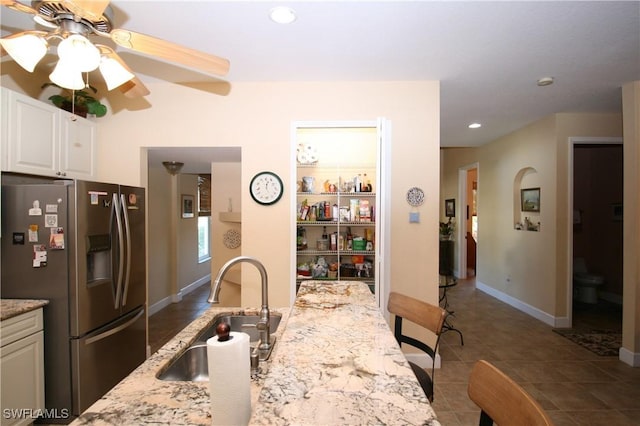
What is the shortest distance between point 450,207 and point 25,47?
21.5ft

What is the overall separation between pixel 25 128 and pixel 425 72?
312cm

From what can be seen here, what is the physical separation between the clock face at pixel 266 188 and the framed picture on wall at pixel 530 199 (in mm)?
3507

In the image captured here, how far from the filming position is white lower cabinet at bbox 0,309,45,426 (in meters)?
1.67

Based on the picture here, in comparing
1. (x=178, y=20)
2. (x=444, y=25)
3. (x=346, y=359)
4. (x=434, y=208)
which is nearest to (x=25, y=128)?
(x=178, y=20)

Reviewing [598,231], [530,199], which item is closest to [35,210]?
[530,199]

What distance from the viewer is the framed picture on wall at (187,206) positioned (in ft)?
16.5

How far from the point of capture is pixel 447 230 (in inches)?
239

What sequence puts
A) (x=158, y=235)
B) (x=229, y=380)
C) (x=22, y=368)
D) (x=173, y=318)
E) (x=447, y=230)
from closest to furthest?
(x=229, y=380) < (x=22, y=368) < (x=173, y=318) < (x=158, y=235) < (x=447, y=230)

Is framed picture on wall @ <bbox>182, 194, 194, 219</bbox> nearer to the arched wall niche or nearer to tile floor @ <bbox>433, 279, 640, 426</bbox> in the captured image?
tile floor @ <bbox>433, 279, 640, 426</bbox>

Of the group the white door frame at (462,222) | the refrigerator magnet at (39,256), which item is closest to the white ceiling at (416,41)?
the refrigerator magnet at (39,256)

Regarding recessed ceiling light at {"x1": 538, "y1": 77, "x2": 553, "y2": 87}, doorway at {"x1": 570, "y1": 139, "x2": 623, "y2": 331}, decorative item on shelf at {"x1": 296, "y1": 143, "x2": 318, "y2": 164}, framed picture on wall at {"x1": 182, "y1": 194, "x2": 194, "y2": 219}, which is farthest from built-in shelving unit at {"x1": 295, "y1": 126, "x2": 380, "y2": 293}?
doorway at {"x1": 570, "y1": 139, "x2": 623, "y2": 331}

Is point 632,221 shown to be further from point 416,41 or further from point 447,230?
point 447,230

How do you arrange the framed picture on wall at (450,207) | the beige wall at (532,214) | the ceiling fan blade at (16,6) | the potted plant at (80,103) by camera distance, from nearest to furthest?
1. the ceiling fan blade at (16,6)
2. the potted plant at (80,103)
3. the beige wall at (532,214)
4. the framed picture on wall at (450,207)

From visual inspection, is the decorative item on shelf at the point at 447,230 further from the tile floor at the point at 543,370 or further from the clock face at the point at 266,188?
the clock face at the point at 266,188
